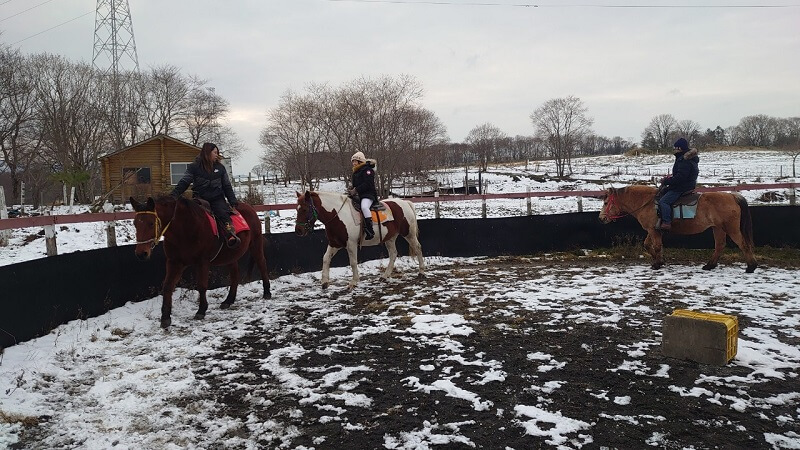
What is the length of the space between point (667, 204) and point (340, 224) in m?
6.32

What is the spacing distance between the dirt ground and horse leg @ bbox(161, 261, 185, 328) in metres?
1.03

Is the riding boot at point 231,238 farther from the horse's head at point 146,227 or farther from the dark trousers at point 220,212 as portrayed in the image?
the horse's head at point 146,227

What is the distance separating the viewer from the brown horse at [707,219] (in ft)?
27.6

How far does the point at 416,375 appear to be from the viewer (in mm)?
4168

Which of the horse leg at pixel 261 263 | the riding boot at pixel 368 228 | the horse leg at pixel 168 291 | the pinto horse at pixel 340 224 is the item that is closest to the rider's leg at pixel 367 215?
the riding boot at pixel 368 228

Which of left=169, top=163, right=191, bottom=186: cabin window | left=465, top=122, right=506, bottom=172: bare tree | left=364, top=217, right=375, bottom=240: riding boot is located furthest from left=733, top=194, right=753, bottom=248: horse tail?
left=465, top=122, right=506, bottom=172: bare tree

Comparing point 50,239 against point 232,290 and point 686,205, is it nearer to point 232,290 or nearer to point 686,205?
point 232,290

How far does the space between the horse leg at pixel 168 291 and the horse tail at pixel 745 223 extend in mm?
9486

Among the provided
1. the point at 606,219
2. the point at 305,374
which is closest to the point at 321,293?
the point at 305,374

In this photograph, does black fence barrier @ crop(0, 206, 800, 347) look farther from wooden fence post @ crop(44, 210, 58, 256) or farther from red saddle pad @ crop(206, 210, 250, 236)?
red saddle pad @ crop(206, 210, 250, 236)

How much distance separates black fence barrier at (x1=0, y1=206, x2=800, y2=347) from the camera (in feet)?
16.2

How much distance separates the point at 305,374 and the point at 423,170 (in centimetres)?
3445

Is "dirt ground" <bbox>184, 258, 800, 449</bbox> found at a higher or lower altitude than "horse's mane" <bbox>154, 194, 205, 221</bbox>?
lower

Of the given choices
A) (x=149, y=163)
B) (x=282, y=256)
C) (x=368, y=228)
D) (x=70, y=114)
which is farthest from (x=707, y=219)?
(x=70, y=114)
